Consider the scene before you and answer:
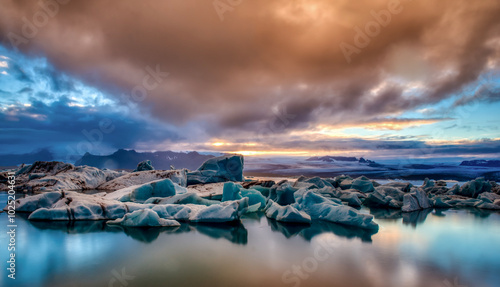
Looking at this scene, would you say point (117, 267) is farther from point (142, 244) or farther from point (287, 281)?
point (287, 281)

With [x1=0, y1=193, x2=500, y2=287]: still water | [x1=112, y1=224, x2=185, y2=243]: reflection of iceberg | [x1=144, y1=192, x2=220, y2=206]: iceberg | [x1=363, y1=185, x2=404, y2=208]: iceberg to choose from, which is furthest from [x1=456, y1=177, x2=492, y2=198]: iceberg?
[x1=112, y1=224, x2=185, y2=243]: reflection of iceberg

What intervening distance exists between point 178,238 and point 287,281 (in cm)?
268

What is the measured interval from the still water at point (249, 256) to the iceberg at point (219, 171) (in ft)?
29.4

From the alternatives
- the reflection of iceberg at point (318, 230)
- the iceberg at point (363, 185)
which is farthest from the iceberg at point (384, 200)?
the reflection of iceberg at point (318, 230)

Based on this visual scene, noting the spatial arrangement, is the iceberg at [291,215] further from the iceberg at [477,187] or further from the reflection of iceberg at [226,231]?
the iceberg at [477,187]

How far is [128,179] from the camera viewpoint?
14477 mm

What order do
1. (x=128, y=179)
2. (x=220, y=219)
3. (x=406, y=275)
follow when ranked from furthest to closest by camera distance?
(x=128, y=179) → (x=220, y=219) → (x=406, y=275)

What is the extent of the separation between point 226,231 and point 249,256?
1.82 metres

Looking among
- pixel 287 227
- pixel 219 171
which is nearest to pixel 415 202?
pixel 287 227

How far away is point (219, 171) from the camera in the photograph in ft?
50.5

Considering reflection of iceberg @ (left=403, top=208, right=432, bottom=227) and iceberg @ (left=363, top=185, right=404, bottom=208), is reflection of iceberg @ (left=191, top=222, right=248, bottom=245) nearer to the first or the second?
reflection of iceberg @ (left=403, top=208, right=432, bottom=227)

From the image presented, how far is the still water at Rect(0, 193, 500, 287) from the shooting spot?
3.15 m

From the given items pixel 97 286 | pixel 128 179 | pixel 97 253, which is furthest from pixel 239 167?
pixel 97 286

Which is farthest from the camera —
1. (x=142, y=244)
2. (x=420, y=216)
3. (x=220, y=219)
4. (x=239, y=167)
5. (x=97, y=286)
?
(x=239, y=167)
